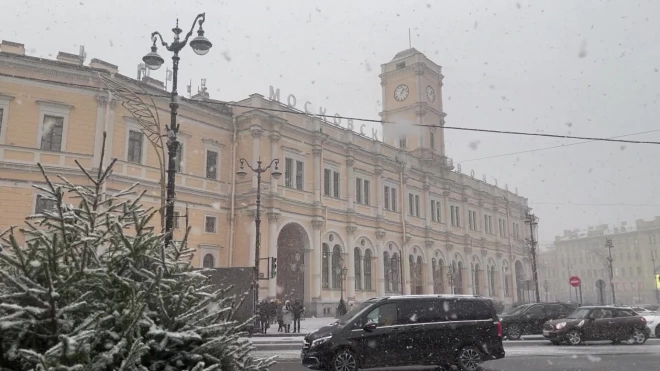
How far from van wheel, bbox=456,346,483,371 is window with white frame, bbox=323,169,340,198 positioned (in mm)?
26686

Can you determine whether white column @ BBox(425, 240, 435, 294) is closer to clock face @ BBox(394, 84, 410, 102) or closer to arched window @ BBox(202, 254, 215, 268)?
clock face @ BBox(394, 84, 410, 102)

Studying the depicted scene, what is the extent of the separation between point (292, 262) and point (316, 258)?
6.75 feet

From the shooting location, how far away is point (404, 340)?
442 inches

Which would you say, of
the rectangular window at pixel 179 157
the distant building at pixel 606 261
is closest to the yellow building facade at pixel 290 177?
the rectangular window at pixel 179 157

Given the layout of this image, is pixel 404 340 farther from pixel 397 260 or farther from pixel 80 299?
pixel 397 260

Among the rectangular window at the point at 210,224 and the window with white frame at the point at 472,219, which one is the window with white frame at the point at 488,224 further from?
the rectangular window at the point at 210,224

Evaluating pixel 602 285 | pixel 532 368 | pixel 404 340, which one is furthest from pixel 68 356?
pixel 602 285

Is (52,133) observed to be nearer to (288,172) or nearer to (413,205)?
(288,172)

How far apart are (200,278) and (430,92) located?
171ft

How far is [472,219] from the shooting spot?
56125 millimetres

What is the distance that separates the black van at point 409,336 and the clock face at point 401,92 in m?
42.0

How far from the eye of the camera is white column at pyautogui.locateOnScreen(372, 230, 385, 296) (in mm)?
41000

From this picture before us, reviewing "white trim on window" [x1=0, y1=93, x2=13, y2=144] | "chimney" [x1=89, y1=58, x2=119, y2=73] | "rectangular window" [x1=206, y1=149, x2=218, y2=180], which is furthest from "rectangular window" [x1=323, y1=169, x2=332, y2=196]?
"white trim on window" [x1=0, y1=93, x2=13, y2=144]

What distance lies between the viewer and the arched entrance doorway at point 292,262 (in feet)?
118
